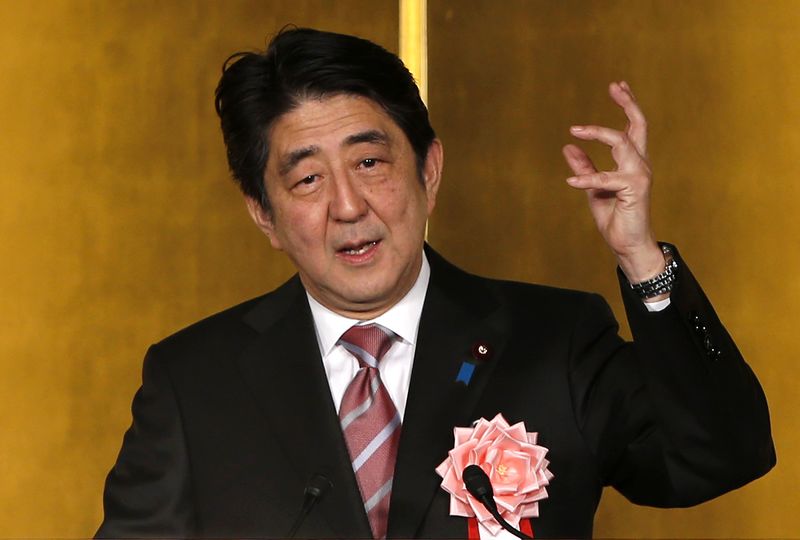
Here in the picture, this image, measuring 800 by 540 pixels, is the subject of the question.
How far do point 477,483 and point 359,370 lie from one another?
42 cm

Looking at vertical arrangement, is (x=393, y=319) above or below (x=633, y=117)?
below

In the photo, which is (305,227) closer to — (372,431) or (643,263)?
(372,431)

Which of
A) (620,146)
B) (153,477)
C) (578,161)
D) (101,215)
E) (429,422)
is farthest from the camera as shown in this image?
(101,215)

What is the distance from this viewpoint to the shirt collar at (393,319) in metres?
2.21

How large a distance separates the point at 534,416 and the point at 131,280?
1423 millimetres

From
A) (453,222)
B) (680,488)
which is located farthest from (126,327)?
(680,488)

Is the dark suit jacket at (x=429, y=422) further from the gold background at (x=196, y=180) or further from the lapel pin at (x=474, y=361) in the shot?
the gold background at (x=196, y=180)

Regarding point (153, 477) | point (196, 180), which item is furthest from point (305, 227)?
point (196, 180)

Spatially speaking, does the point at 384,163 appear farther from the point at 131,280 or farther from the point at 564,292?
the point at 131,280

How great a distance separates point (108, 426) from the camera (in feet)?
10.6

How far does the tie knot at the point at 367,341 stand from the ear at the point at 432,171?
0.23 meters

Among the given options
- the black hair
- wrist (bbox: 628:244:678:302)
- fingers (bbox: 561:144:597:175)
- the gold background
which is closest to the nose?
the black hair

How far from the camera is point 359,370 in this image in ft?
7.09

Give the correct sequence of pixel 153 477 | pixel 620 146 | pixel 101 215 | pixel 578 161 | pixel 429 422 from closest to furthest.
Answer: pixel 620 146, pixel 578 161, pixel 429 422, pixel 153 477, pixel 101 215
